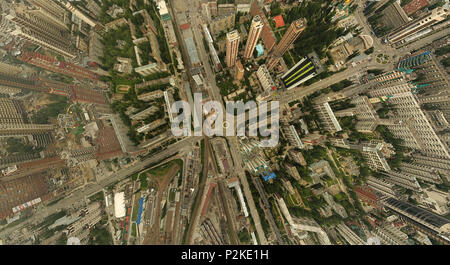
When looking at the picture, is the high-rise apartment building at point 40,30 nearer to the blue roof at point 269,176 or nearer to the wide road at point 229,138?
the wide road at point 229,138

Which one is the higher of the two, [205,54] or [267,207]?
[205,54]

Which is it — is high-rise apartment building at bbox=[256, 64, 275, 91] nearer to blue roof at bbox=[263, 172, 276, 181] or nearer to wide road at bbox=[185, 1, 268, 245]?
wide road at bbox=[185, 1, 268, 245]

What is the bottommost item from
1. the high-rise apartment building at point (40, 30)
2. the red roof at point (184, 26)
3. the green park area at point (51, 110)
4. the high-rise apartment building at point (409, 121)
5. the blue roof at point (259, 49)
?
the high-rise apartment building at point (409, 121)

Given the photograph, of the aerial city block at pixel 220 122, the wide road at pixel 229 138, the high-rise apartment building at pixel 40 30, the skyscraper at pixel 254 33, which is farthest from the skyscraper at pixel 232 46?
the high-rise apartment building at pixel 40 30

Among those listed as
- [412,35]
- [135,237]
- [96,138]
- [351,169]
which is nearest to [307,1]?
[412,35]

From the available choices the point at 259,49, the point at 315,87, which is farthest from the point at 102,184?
the point at 315,87
